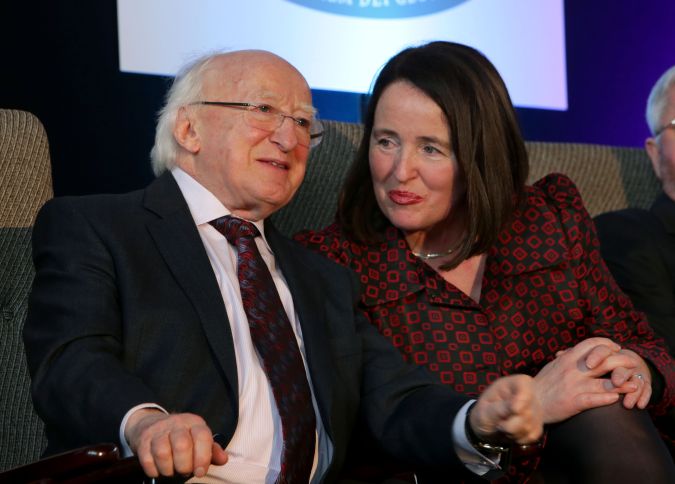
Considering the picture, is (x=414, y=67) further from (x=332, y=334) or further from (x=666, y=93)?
(x=666, y=93)

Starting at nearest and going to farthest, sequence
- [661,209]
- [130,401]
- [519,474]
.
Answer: [130,401] < [519,474] < [661,209]

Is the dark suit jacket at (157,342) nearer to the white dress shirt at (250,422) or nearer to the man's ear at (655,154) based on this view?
the white dress shirt at (250,422)

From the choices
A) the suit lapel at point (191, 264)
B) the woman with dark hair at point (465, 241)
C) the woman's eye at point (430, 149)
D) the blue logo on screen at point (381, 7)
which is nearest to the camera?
the suit lapel at point (191, 264)

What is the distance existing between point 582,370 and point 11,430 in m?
1.05

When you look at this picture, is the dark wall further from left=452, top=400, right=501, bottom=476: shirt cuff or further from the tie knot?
left=452, top=400, right=501, bottom=476: shirt cuff

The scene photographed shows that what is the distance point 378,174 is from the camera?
6.68 ft

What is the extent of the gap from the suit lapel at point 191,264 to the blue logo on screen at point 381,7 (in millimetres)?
1350

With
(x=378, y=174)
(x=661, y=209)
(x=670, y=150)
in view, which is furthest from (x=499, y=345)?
(x=670, y=150)

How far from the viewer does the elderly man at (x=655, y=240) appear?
2.31 m

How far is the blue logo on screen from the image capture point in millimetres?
2875

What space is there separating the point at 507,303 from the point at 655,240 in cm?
65

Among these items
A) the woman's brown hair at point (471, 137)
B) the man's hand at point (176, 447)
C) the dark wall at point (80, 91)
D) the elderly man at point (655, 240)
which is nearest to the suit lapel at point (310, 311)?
the woman's brown hair at point (471, 137)

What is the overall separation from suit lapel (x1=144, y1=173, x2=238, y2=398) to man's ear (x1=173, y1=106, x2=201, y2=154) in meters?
0.14

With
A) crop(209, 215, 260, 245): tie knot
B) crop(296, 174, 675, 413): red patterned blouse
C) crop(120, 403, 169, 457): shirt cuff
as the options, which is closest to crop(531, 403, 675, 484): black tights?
crop(296, 174, 675, 413): red patterned blouse
